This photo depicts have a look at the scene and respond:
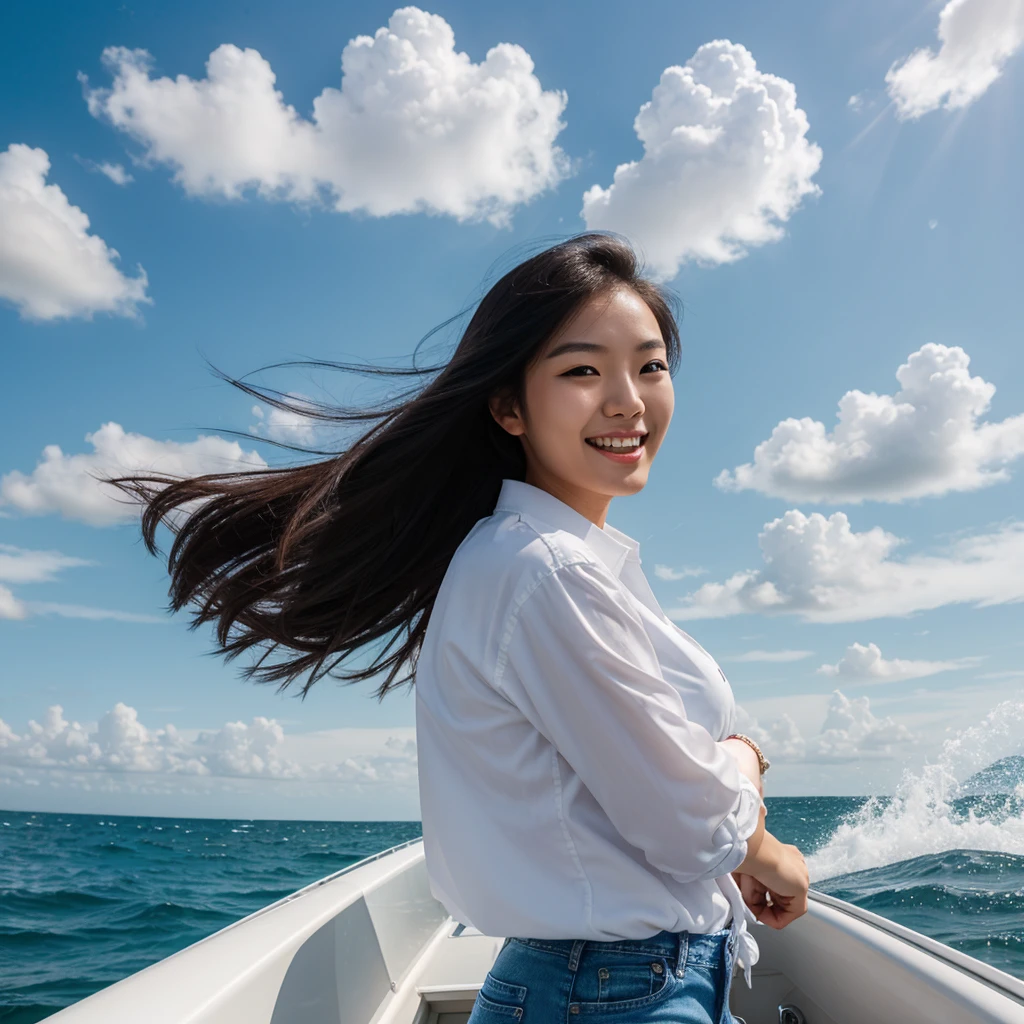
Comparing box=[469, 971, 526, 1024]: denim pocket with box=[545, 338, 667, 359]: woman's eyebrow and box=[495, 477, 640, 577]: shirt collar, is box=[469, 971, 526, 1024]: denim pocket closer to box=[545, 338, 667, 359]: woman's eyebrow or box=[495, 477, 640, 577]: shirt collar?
box=[495, 477, 640, 577]: shirt collar

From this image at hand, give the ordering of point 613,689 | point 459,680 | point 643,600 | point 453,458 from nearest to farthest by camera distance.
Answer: point 613,689 < point 459,680 < point 643,600 < point 453,458

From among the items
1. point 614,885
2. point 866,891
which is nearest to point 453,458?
point 614,885

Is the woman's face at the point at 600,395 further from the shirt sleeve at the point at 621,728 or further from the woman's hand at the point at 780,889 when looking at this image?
the woman's hand at the point at 780,889

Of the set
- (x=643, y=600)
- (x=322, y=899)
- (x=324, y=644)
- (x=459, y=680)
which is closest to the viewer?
(x=459, y=680)

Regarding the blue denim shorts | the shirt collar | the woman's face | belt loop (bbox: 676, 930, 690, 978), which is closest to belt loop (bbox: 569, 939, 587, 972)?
the blue denim shorts

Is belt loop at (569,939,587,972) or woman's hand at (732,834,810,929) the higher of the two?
woman's hand at (732,834,810,929)

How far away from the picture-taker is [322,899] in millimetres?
1898

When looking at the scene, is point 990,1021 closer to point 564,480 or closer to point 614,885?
point 614,885

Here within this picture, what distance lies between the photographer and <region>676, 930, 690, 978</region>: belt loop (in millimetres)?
989

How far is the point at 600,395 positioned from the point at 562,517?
0.69ft

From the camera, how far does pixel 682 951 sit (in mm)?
999

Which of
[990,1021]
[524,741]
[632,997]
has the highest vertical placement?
[524,741]

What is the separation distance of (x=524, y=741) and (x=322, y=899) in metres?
1.15

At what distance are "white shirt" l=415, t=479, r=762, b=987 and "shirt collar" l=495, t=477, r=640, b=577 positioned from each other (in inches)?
4.3
